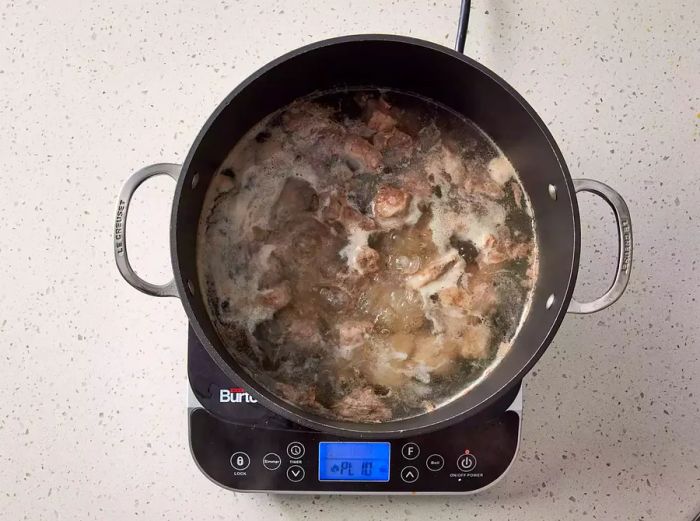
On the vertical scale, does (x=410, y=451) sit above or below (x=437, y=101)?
below

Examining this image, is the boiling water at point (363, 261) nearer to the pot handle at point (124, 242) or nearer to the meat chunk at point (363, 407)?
the meat chunk at point (363, 407)

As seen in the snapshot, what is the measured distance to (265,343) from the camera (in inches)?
34.4

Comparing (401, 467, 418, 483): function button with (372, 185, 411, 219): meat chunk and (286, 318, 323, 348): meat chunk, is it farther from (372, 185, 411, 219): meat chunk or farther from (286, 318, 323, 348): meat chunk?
(372, 185, 411, 219): meat chunk

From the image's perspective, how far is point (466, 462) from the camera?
89cm

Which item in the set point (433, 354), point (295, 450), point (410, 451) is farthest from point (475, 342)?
point (295, 450)

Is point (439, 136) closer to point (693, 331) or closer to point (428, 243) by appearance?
point (428, 243)

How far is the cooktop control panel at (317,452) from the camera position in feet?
2.89

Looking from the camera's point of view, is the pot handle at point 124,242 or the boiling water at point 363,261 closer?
the pot handle at point 124,242

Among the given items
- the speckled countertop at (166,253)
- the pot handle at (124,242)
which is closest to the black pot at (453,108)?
the pot handle at (124,242)

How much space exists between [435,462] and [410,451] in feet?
0.11

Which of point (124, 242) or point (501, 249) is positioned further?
point (501, 249)

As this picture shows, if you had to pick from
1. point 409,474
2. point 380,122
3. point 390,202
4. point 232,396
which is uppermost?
point 380,122

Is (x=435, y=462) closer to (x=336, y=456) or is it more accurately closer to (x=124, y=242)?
(x=336, y=456)

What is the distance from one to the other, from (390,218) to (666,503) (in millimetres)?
538
